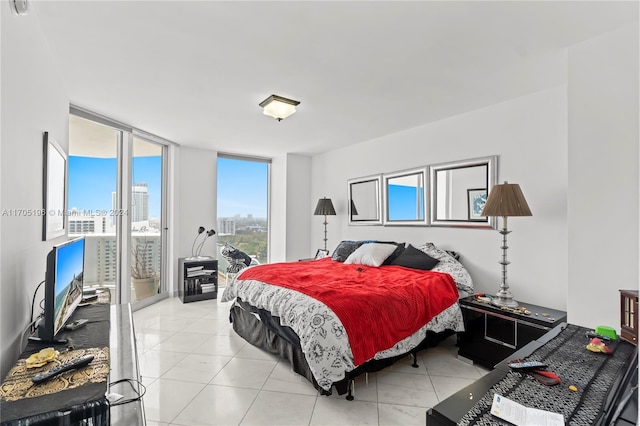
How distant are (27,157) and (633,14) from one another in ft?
11.5

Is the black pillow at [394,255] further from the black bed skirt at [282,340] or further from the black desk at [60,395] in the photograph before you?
the black desk at [60,395]

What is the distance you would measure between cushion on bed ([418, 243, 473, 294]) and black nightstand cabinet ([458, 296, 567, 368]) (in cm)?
23

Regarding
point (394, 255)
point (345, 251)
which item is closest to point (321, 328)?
point (394, 255)

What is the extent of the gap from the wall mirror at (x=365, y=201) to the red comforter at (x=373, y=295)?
1.27 metres

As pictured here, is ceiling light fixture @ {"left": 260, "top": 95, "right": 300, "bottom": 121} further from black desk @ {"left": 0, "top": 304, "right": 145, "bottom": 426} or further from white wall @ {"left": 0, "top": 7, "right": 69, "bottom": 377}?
black desk @ {"left": 0, "top": 304, "right": 145, "bottom": 426}

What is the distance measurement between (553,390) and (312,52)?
232 cm

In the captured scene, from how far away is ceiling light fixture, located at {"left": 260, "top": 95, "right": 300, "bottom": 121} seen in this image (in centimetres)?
293

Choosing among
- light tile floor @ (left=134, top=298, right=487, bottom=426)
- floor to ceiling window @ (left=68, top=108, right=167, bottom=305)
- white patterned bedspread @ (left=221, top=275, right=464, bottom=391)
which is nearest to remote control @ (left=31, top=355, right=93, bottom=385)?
light tile floor @ (left=134, top=298, right=487, bottom=426)

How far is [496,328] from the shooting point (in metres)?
2.59

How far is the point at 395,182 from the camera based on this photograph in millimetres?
4320

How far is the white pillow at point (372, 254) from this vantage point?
3.74 m

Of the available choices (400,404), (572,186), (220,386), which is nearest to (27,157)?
(220,386)

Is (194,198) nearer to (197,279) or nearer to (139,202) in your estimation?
(139,202)

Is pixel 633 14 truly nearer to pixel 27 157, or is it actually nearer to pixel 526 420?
pixel 526 420
